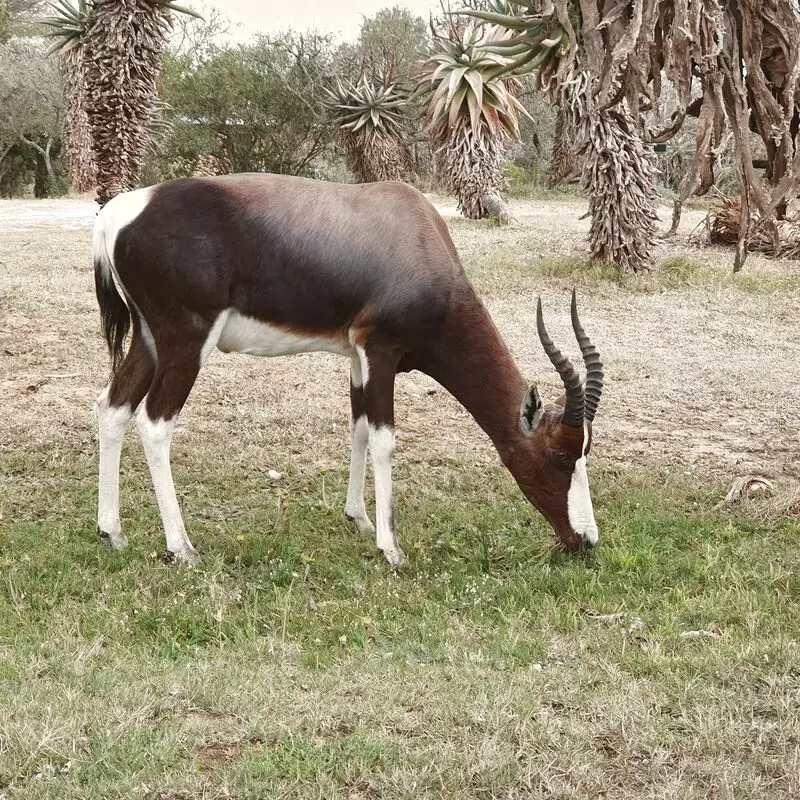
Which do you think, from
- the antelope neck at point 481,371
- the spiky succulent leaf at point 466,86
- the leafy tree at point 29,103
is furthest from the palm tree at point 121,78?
the leafy tree at point 29,103

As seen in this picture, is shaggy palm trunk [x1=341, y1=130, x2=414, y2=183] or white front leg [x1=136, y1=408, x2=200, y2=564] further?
shaggy palm trunk [x1=341, y1=130, x2=414, y2=183]

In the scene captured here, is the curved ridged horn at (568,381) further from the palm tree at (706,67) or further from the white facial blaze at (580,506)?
the palm tree at (706,67)

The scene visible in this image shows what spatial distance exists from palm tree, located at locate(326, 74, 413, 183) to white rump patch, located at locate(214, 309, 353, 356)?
16.9 metres

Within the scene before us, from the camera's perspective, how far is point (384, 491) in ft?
19.0

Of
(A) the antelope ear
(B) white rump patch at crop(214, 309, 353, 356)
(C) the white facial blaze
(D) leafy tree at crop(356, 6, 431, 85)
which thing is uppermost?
(D) leafy tree at crop(356, 6, 431, 85)

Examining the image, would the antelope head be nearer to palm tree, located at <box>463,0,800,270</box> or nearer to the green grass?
the green grass

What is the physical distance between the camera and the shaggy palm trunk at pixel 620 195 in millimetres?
13422

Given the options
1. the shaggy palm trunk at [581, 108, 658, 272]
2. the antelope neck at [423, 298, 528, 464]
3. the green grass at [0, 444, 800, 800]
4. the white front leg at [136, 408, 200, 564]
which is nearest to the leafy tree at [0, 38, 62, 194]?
the shaggy palm trunk at [581, 108, 658, 272]

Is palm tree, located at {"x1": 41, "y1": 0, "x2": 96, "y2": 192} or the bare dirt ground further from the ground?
palm tree, located at {"x1": 41, "y1": 0, "x2": 96, "y2": 192}

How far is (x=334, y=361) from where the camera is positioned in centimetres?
1030

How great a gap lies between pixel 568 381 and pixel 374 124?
A: 1837 cm

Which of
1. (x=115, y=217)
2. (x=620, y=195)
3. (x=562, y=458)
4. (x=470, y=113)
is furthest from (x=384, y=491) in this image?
A: (x=470, y=113)

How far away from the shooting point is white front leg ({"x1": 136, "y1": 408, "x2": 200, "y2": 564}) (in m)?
5.61

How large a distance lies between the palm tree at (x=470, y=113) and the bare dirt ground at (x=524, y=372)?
6.44m
